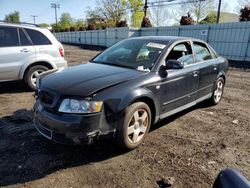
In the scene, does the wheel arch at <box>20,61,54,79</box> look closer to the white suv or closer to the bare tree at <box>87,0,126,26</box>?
the white suv

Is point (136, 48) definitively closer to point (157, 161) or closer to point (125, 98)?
point (125, 98)

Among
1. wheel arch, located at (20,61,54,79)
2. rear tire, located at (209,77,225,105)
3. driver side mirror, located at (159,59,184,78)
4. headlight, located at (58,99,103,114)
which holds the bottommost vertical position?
rear tire, located at (209,77,225,105)

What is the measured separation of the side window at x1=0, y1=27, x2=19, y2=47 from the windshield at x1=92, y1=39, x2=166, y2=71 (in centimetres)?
298

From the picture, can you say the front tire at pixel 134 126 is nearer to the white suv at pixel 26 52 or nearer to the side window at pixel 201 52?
the side window at pixel 201 52

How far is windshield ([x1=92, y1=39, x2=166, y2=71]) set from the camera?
424cm

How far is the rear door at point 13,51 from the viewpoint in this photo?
6.49 m

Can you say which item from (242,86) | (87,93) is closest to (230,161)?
(87,93)

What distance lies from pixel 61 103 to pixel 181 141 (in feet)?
6.98

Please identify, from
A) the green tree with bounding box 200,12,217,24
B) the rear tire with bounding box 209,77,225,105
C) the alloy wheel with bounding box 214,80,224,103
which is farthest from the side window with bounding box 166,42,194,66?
the green tree with bounding box 200,12,217,24

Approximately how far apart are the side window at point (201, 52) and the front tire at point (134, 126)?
206cm

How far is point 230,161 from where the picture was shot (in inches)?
143

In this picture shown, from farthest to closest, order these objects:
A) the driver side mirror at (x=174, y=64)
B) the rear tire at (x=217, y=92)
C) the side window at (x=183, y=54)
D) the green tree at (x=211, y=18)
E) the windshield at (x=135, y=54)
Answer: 1. the green tree at (x=211, y=18)
2. the rear tire at (x=217, y=92)
3. the side window at (x=183, y=54)
4. the windshield at (x=135, y=54)
5. the driver side mirror at (x=174, y=64)

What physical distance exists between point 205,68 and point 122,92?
2.61 metres

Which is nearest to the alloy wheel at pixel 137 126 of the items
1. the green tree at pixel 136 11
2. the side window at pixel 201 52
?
the side window at pixel 201 52
